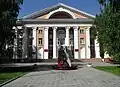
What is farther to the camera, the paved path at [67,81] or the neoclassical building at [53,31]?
the neoclassical building at [53,31]

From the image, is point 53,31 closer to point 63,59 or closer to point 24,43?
point 24,43

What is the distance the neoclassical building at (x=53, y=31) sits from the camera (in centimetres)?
7619

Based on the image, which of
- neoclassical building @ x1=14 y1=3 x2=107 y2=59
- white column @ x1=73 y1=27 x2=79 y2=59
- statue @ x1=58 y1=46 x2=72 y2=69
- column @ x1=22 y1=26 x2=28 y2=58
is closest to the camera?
statue @ x1=58 y1=46 x2=72 y2=69

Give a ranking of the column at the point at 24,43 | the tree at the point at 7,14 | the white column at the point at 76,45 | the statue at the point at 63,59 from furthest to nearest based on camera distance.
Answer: the white column at the point at 76,45
the column at the point at 24,43
the statue at the point at 63,59
the tree at the point at 7,14

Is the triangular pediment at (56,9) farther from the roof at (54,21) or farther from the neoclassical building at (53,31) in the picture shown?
the roof at (54,21)

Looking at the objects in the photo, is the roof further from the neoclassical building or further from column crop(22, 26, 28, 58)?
column crop(22, 26, 28, 58)

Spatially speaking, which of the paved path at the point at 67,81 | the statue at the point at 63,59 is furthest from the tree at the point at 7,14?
the paved path at the point at 67,81

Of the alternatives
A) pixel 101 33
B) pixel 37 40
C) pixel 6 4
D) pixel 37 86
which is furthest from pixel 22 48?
pixel 37 86

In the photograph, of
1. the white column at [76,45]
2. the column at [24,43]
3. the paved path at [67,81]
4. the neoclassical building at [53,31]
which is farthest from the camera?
the neoclassical building at [53,31]

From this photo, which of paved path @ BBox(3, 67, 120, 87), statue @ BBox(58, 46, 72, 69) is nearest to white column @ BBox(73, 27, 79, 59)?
statue @ BBox(58, 46, 72, 69)

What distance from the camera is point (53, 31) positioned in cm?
7719

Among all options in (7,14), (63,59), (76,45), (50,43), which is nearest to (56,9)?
(50,43)

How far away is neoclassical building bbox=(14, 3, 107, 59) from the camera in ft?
250

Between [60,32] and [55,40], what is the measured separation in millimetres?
4768
